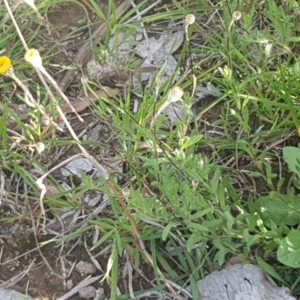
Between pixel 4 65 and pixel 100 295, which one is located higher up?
pixel 4 65

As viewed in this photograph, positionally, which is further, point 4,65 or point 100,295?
point 100,295

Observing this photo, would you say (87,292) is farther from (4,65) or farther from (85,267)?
(4,65)

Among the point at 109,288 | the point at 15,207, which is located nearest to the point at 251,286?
the point at 109,288

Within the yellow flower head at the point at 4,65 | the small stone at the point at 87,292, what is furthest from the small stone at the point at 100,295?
the yellow flower head at the point at 4,65

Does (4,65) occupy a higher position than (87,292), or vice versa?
(4,65)

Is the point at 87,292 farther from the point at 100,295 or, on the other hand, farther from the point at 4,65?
the point at 4,65

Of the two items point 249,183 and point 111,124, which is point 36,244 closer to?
point 111,124

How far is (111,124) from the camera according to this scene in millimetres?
1922

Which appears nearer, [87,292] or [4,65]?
[4,65]

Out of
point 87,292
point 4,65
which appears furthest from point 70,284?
point 4,65

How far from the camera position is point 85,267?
69.9 inches

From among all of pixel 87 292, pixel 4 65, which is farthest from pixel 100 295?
pixel 4 65

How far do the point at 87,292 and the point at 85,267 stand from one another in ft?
0.25

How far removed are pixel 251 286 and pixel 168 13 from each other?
96 centimetres
